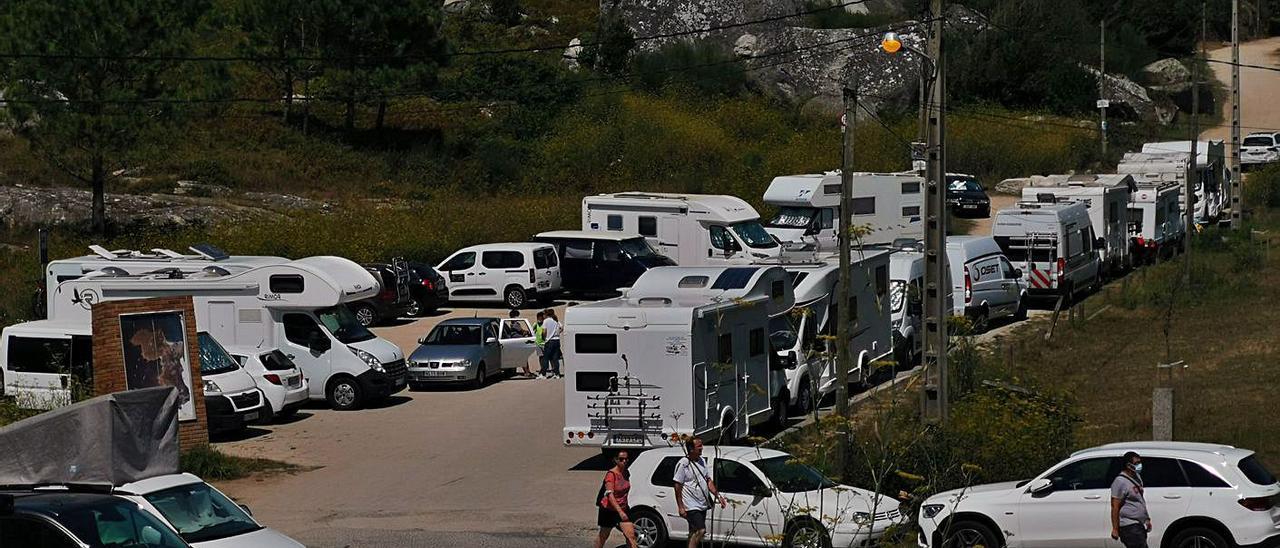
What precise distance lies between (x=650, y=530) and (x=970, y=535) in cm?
350

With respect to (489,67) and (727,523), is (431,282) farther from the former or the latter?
(489,67)

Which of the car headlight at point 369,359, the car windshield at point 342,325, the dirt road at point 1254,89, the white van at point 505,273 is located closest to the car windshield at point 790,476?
the car headlight at point 369,359

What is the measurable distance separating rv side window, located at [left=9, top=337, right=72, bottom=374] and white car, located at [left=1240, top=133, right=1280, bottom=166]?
58605 mm

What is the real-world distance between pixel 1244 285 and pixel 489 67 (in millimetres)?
41553

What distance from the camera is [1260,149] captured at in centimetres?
7212

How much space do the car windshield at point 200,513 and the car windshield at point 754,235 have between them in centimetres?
2830

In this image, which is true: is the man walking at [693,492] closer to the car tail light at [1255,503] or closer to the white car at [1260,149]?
the car tail light at [1255,503]

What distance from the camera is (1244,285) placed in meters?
40.4

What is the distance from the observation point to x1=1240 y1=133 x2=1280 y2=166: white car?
2822 inches

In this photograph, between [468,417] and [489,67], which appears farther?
[489,67]

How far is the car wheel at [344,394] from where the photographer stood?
28188 mm

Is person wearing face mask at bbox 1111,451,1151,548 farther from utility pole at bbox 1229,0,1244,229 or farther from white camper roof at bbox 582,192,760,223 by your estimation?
utility pole at bbox 1229,0,1244,229

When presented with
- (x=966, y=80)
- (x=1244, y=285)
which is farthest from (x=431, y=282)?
(x=966, y=80)

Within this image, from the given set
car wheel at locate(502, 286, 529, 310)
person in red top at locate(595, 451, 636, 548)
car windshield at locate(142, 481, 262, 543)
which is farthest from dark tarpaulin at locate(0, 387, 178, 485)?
car wheel at locate(502, 286, 529, 310)
